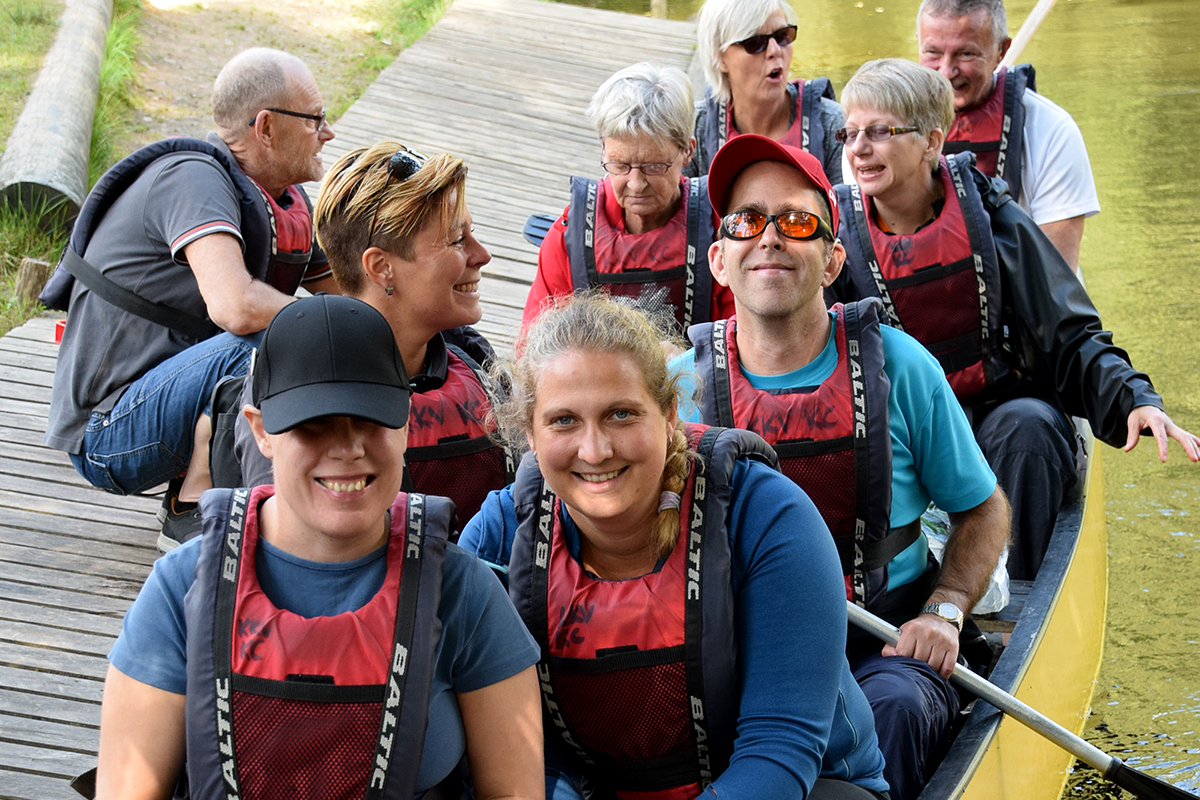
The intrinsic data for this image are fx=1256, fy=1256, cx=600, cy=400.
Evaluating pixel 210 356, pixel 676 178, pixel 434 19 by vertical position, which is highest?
pixel 434 19

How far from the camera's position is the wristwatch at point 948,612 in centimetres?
221

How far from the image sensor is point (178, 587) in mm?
1576

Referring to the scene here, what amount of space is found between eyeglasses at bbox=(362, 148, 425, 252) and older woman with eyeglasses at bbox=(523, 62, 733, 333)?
887 mm

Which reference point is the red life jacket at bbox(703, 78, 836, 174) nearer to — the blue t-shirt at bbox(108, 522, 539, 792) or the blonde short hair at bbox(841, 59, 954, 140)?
the blonde short hair at bbox(841, 59, 954, 140)

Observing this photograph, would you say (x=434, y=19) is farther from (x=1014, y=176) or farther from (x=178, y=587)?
(x=178, y=587)

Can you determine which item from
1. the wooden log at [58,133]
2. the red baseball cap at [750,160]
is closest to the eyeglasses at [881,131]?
the red baseball cap at [750,160]

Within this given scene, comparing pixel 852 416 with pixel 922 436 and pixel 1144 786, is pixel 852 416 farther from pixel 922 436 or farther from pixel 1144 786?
pixel 1144 786

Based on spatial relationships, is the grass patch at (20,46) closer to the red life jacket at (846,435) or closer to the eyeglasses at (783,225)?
the eyeglasses at (783,225)

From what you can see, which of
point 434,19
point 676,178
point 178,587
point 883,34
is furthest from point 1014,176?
point 883,34

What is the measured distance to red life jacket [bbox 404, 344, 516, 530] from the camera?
7.56 ft

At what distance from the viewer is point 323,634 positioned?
1.56m

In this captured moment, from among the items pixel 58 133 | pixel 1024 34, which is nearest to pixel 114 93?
pixel 58 133

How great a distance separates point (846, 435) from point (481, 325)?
9.61 feet

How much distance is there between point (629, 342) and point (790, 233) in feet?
2.05
